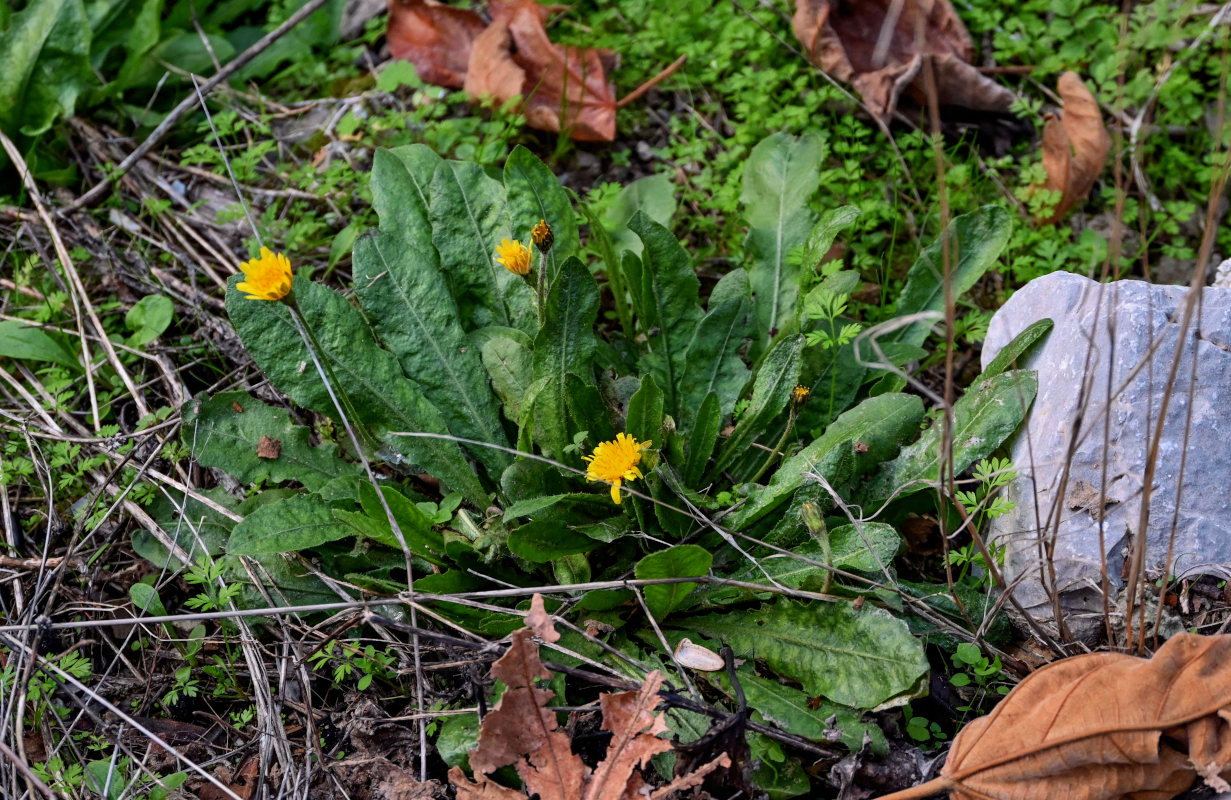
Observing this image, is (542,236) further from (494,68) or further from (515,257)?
(494,68)

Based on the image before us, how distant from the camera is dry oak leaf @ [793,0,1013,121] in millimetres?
3379

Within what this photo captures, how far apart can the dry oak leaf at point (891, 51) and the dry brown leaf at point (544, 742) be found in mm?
2341

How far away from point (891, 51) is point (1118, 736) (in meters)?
2.60

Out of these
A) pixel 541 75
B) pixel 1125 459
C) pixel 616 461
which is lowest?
pixel 616 461

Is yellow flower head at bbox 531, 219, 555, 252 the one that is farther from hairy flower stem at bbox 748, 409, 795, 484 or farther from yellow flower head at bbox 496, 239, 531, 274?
hairy flower stem at bbox 748, 409, 795, 484

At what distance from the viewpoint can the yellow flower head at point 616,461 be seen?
2088mm

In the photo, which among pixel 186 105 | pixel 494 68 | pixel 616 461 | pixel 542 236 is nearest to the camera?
pixel 616 461

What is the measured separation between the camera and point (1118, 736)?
66.8 inches

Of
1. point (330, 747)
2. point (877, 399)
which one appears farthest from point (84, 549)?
point (877, 399)

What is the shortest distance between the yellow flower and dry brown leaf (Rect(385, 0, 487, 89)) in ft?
5.64

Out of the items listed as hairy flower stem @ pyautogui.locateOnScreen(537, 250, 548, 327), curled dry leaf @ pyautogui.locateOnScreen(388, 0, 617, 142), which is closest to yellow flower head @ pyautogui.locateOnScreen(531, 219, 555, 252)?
hairy flower stem @ pyautogui.locateOnScreen(537, 250, 548, 327)

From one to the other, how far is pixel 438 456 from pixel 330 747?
0.75 m

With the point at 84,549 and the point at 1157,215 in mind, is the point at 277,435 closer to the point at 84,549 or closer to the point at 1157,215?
the point at 84,549

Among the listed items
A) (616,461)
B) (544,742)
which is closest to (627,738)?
(544,742)
